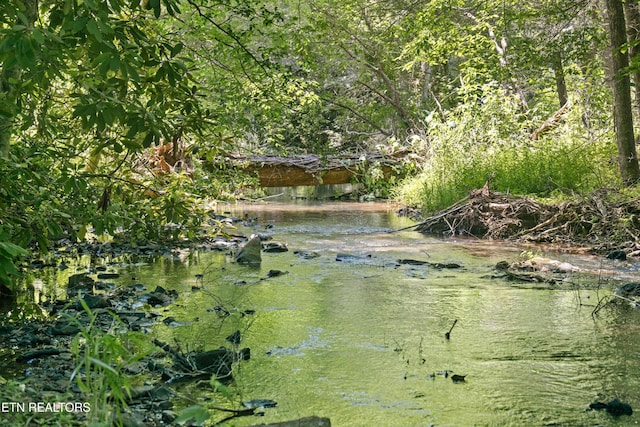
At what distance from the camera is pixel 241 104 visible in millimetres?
8719

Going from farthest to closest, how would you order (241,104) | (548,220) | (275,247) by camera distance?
(548,220) → (275,247) → (241,104)

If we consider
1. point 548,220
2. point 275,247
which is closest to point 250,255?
point 275,247

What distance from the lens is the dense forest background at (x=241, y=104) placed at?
4.06 meters

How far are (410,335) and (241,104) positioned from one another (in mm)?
4242

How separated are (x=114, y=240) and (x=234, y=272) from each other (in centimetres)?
272

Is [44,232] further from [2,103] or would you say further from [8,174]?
[2,103]

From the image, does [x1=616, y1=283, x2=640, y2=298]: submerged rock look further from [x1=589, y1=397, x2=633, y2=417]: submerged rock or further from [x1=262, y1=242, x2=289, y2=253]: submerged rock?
[x1=262, y1=242, x2=289, y2=253]: submerged rock

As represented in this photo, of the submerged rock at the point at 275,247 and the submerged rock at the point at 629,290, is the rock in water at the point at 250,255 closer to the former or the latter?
the submerged rock at the point at 275,247

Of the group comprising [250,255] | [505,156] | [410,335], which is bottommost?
[410,335]

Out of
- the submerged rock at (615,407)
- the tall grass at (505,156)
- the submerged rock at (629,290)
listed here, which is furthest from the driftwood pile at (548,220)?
the submerged rock at (615,407)

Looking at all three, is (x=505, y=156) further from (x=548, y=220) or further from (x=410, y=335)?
(x=410, y=335)

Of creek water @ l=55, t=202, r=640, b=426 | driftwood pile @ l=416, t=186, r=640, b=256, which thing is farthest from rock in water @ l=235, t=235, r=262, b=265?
driftwood pile @ l=416, t=186, r=640, b=256

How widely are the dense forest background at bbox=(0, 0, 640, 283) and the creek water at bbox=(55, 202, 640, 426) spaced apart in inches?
37.7

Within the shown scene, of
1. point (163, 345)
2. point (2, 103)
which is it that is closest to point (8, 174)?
point (2, 103)
